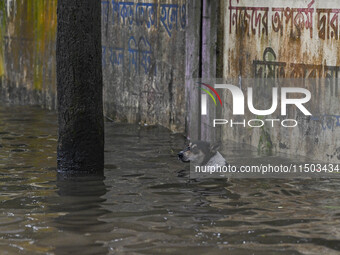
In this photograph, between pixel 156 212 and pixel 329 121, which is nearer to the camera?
pixel 156 212

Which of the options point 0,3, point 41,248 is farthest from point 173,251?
point 0,3

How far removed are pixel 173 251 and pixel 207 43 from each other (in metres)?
6.39

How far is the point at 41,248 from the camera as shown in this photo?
6.97 m

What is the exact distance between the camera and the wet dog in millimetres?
10344

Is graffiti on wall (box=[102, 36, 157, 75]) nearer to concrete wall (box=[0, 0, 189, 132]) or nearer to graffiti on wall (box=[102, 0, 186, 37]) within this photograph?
concrete wall (box=[0, 0, 189, 132])

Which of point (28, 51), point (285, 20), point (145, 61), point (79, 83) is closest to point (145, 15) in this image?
point (145, 61)

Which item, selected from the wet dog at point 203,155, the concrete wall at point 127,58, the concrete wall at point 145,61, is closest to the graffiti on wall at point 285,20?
the concrete wall at point 127,58

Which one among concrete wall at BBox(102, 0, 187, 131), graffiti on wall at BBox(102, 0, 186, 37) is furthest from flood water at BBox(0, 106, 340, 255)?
graffiti on wall at BBox(102, 0, 186, 37)

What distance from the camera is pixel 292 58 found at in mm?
11164

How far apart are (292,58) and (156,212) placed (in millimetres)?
3846

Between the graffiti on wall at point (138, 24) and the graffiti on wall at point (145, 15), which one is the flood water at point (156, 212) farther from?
the graffiti on wall at point (138, 24)

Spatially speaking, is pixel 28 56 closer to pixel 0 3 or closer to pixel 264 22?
pixel 0 3

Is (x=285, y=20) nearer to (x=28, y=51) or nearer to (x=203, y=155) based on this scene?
(x=203, y=155)

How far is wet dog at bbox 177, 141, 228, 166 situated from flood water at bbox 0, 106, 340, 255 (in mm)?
193
